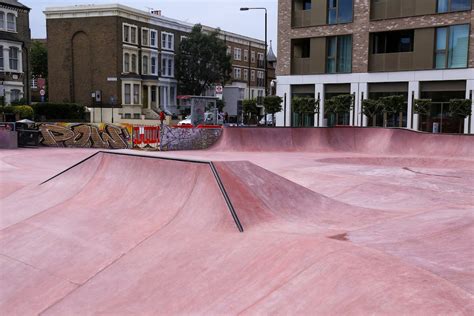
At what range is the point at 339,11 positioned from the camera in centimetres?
3747

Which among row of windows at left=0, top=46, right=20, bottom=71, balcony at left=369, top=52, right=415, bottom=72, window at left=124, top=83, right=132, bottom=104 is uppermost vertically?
row of windows at left=0, top=46, right=20, bottom=71

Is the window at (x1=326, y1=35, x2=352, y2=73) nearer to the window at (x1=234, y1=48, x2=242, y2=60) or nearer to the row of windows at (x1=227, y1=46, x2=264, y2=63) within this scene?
the row of windows at (x1=227, y1=46, x2=264, y2=63)

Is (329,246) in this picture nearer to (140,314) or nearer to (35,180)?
(140,314)

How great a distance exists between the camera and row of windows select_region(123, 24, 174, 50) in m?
58.2

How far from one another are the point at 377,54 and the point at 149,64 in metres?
34.1

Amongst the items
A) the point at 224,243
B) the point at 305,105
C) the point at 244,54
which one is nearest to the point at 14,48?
the point at 305,105

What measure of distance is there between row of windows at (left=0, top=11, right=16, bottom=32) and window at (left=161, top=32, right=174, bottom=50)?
1972 centimetres

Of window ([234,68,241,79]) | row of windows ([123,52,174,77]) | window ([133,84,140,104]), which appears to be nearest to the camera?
row of windows ([123,52,174,77])

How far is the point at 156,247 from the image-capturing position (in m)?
7.02

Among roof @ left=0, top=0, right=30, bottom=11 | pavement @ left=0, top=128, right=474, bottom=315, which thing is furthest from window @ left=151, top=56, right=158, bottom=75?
pavement @ left=0, top=128, right=474, bottom=315

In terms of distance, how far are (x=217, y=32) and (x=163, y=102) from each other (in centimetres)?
1290

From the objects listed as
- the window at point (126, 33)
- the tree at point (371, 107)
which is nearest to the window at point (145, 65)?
the window at point (126, 33)

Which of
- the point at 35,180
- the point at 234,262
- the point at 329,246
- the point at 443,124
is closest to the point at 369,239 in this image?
the point at 329,246

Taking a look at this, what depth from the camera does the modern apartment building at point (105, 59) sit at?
56656 mm
